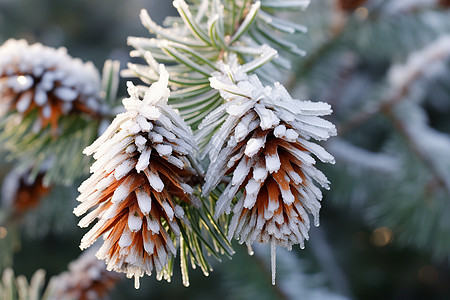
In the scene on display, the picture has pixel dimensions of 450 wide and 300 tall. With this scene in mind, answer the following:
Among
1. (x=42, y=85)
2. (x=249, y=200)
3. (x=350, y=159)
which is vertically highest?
(x=42, y=85)

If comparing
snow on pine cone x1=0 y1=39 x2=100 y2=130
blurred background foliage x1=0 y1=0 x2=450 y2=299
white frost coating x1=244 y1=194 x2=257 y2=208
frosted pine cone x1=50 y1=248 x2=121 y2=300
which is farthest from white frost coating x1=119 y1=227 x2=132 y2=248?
blurred background foliage x1=0 y1=0 x2=450 y2=299

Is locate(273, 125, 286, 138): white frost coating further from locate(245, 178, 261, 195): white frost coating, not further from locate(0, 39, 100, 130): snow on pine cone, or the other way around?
locate(0, 39, 100, 130): snow on pine cone

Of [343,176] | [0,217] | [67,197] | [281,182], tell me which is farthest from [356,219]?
[281,182]

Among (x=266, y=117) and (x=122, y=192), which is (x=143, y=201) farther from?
(x=266, y=117)

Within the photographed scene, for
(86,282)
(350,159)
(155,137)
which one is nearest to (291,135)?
(155,137)

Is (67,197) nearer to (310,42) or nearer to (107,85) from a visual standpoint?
(107,85)

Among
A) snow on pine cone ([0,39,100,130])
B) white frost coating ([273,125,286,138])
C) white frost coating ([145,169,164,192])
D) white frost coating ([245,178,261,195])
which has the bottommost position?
white frost coating ([245,178,261,195])

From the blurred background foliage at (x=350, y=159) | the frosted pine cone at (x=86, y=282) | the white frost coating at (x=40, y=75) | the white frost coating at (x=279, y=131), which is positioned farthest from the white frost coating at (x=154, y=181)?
the blurred background foliage at (x=350, y=159)
